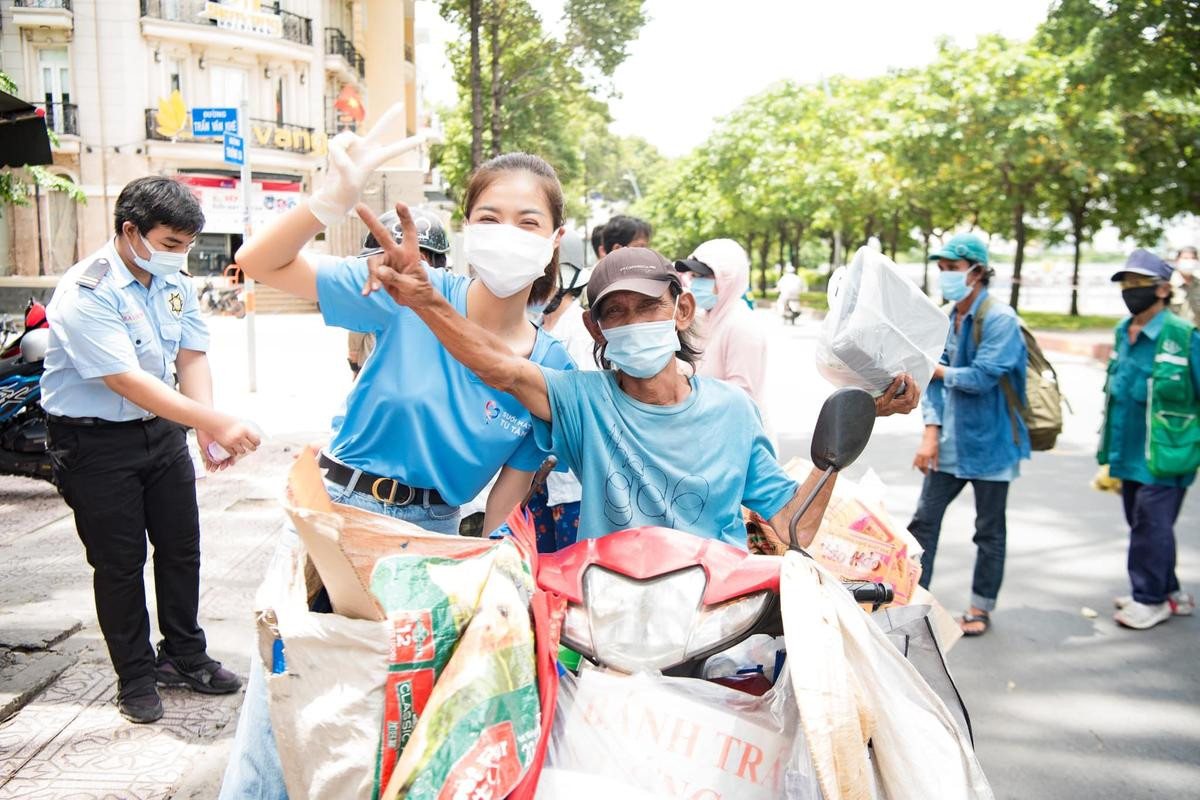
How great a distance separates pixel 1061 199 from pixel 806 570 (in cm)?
2869

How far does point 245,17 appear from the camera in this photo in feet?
111

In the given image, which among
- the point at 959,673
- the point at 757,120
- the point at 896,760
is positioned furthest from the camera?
the point at 757,120

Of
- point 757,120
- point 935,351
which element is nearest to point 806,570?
point 935,351

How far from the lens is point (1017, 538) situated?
22.4 feet

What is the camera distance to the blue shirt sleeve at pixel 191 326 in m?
3.91

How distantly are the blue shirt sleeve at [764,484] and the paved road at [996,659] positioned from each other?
182 centimetres

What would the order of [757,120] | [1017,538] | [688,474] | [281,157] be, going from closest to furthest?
[688,474] < [1017,538] < [281,157] < [757,120]

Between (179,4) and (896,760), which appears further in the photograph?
(179,4)

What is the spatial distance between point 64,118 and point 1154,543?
33247 mm

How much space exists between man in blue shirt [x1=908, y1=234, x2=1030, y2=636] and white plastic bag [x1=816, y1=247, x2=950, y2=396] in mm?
2661

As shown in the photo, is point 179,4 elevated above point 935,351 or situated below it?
above

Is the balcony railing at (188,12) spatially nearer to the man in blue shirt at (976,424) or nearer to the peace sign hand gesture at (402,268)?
the man in blue shirt at (976,424)

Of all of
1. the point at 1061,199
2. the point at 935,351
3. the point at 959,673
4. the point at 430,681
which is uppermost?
the point at 1061,199

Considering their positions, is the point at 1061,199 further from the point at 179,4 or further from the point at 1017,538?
the point at 179,4
